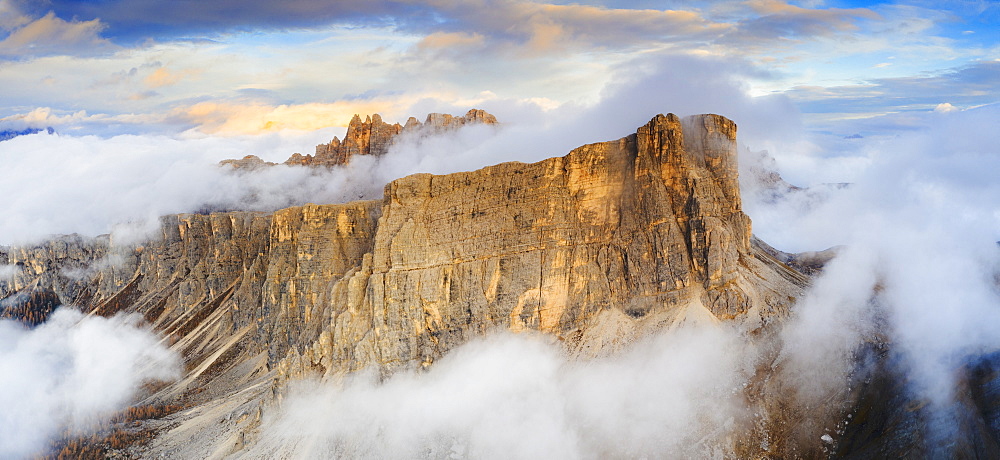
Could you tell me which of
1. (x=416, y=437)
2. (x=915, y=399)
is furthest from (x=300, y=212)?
(x=915, y=399)

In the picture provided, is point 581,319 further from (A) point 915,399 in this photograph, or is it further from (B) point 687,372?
(A) point 915,399

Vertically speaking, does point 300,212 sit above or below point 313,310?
above

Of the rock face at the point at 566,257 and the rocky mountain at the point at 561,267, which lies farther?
the rock face at the point at 566,257

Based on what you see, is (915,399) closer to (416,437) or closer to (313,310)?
(416,437)

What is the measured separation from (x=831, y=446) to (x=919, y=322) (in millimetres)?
24110

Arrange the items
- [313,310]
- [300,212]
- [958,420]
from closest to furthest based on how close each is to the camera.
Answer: [958,420] < [313,310] < [300,212]

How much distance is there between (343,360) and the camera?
141625 mm

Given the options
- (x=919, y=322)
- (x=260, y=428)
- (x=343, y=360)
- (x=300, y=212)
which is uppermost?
(x=300, y=212)

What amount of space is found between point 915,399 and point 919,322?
15.5m

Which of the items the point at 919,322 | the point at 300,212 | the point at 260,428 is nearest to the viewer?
the point at 919,322

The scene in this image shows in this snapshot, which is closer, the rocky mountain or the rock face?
the rocky mountain

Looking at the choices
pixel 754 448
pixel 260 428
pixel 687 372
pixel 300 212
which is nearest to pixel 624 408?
pixel 687 372

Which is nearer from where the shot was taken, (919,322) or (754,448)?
(754,448)

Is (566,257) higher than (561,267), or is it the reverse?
(566,257)
